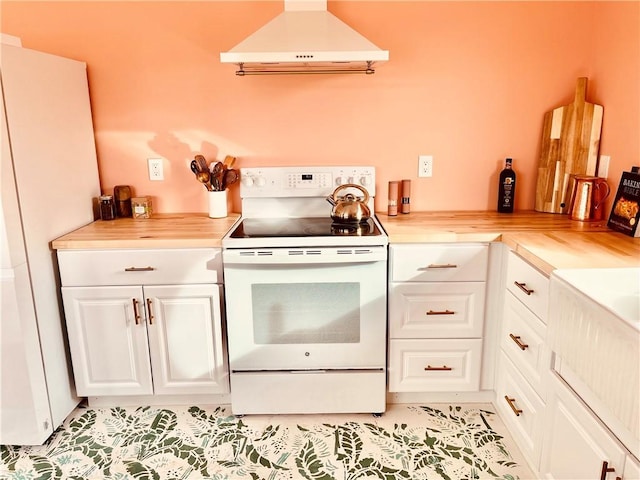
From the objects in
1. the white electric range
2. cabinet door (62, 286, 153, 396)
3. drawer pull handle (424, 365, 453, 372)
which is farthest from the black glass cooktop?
drawer pull handle (424, 365, 453, 372)

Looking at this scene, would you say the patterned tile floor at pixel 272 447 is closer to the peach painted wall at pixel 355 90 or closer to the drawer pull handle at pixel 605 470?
the drawer pull handle at pixel 605 470

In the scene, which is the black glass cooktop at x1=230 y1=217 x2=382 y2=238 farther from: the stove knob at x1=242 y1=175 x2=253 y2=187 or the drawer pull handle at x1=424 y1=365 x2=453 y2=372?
the drawer pull handle at x1=424 y1=365 x2=453 y2=372

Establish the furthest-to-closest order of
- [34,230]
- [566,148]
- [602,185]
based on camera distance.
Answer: [566,148]
[602,185]
[34,230]

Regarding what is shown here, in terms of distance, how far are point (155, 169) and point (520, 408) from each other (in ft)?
6.81

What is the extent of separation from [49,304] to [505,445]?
2.02 meters

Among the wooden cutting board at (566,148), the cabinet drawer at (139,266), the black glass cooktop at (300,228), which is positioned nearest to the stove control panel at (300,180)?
the black glass cooktop at (300,228)

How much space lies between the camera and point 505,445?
6.39 ft

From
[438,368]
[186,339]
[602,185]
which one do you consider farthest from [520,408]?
[186,339]

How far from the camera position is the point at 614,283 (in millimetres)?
1446

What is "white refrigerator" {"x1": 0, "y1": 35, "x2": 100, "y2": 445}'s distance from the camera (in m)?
1.76

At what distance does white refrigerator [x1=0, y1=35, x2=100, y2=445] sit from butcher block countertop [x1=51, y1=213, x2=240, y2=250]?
0.35ft

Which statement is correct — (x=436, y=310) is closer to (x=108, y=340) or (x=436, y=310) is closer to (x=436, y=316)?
(x=436, y=316)

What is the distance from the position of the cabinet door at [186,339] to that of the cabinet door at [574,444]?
4.41 ft

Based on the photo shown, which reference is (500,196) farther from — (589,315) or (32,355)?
(32,355)
